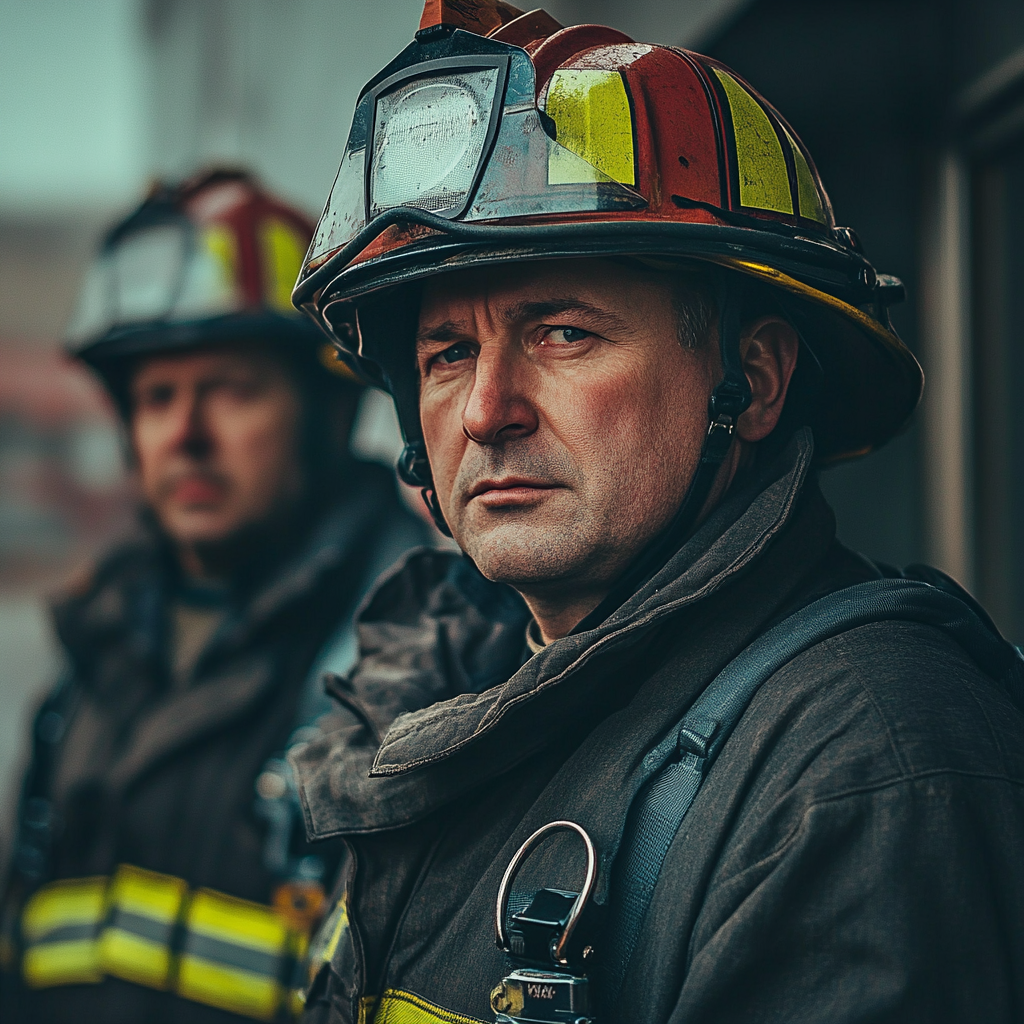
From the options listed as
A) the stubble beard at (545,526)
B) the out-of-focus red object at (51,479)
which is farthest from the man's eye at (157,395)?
the out-of-focus red object at (51,479)

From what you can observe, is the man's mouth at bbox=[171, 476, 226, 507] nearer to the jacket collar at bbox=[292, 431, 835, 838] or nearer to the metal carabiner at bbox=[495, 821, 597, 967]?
the jacket collar at bbox=[292, 431, 835, 838]

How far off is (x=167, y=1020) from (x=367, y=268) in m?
1.98

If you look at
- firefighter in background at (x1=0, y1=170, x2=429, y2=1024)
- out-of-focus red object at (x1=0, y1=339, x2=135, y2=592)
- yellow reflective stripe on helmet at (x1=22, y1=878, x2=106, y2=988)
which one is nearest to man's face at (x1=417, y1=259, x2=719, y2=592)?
firefighter in background at (x1=0, y1=170, x2=429, y2=1024)

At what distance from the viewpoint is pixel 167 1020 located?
2.61 meters

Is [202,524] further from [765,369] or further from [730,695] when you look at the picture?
[730,695]

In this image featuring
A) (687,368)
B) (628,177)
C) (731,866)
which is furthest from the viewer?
(687,368)

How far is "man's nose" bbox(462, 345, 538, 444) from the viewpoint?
4.76 feet

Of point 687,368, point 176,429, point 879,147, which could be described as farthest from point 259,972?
point 879,147

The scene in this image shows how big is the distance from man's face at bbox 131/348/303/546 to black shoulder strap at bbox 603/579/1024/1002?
2022 millimetres

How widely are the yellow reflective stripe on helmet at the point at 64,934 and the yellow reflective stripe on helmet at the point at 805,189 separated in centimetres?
233

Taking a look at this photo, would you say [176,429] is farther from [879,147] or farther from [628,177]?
[879,147]

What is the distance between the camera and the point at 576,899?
1153mm

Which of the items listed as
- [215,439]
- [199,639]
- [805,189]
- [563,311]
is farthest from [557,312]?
[199,639]

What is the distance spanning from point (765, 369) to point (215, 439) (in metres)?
1.85
